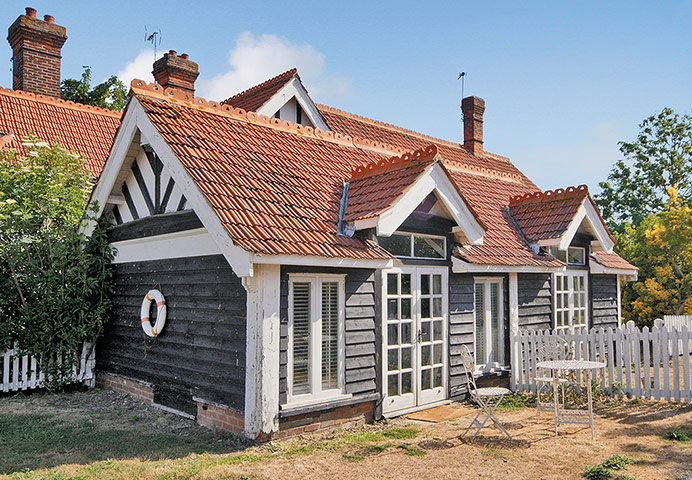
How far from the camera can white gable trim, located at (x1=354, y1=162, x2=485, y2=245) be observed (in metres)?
8.30

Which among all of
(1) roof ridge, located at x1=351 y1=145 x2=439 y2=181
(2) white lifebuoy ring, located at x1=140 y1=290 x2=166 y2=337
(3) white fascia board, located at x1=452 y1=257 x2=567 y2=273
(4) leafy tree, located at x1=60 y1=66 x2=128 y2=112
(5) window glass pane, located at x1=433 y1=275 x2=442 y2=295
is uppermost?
(4) leafy tree, located at x1=60 y1=66 x2=128 y2=112

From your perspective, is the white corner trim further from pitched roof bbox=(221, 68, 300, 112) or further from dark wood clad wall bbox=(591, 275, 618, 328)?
dark wood clad wall bbox=(591, 275, 618, 328)

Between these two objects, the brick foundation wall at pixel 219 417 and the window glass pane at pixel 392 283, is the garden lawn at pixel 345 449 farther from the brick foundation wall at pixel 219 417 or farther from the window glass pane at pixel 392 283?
the window glass pane at pixel 392 283

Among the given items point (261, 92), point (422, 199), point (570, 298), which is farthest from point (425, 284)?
point (261, 92)

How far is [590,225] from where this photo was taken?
12812mm

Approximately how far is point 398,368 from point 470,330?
1999 millimetres

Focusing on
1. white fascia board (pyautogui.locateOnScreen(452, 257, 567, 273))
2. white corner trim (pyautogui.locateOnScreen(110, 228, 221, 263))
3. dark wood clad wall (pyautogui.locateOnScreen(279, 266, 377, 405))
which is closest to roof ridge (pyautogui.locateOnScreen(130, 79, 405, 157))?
white corner trim (pyautogui.locateOnScreen(110, 228, 221, 263))

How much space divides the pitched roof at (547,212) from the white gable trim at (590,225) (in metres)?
0.09

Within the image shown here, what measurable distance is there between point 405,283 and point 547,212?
16.5ft

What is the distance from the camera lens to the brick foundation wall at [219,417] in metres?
7.57

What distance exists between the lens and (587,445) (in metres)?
7.53

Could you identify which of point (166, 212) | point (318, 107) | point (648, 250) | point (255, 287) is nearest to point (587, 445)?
point (255, 287)

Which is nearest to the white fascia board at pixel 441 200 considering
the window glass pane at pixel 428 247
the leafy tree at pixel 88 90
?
the window glass pane at pixel 428 247

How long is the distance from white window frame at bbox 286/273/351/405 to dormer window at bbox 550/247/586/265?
6265mm
